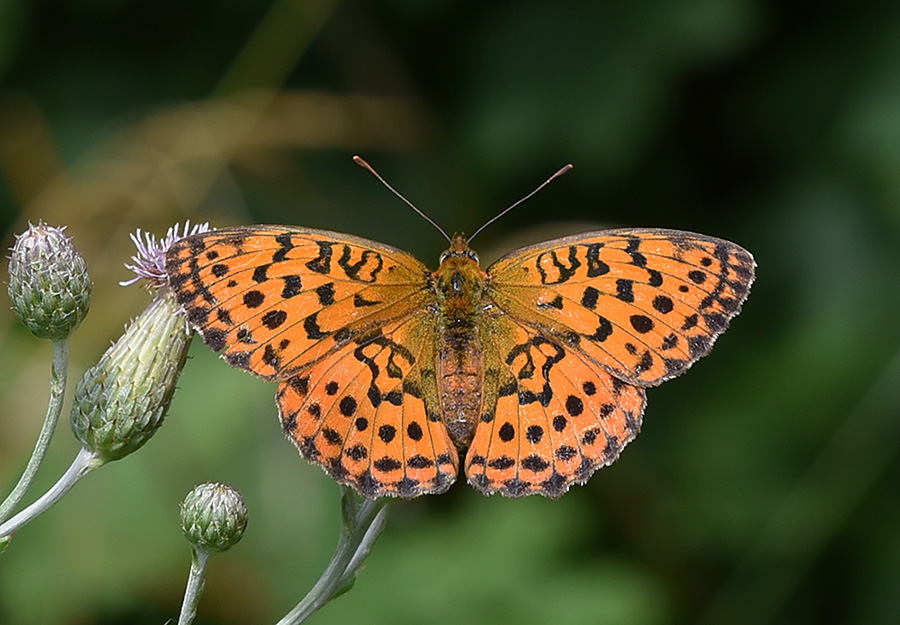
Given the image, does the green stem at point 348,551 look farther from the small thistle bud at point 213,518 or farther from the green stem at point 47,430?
the green stem at point 47,430

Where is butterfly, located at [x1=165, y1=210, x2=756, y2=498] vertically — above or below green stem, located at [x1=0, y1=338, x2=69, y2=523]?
above

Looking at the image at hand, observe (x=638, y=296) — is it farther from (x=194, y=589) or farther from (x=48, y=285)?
(x=48, y=285)

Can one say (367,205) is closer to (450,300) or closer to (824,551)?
(450,300)

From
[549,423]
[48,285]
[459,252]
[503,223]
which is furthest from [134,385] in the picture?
[503,223]

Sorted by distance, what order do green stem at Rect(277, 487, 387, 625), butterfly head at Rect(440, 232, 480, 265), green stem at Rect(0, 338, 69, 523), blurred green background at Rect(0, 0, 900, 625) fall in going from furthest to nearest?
blurred green background at Rect(0, 0, 900, 625), butterfly head at Rect(440, 232, 480, 265), green stem at Rect(277, 487, 387, 625), green stem at Rect(0, 338, 69, 523)

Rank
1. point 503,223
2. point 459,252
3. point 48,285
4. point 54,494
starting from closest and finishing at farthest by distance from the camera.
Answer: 1. point 54,494
2. point 48,285
3. point 459,252
4. point 503,223

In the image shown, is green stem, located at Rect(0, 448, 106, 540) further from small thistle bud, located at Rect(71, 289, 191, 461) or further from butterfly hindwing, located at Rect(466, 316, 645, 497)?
butterfly hindwing, located at Rect(466, 316, 645, 497)

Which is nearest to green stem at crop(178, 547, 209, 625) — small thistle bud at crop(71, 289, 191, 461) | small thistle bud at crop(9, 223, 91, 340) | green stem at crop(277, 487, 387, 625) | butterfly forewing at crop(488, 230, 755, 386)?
green stem at crop(277, 487, 387, 625)
